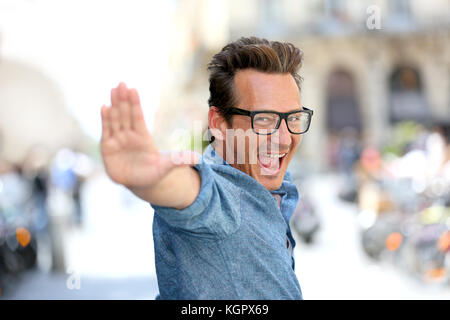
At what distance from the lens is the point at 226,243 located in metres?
1.22

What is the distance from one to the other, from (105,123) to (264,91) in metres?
0.50

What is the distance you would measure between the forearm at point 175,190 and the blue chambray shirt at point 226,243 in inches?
0.6

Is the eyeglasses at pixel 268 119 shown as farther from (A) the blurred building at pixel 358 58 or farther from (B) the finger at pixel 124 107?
(A) the blurred building at pixel 358 58

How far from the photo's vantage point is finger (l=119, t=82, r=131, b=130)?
3.27 feet

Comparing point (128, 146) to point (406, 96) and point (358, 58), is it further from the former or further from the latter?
point (406, 96)

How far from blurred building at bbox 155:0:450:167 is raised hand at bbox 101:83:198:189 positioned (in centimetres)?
2239

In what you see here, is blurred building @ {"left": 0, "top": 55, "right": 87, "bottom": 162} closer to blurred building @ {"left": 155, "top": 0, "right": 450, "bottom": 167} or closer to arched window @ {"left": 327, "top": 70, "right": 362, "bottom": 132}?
blurred building @ {"left": 155, "top": 0, "right": 450, "bottom": 167}

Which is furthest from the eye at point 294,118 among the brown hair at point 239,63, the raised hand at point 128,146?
the raised hand at point 128,146

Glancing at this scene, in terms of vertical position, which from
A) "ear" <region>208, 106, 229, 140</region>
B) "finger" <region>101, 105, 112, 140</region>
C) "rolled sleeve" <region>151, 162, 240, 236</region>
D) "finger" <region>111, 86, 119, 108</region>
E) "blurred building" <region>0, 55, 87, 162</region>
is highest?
"finger" <region>111, 86, 119, 108</region>

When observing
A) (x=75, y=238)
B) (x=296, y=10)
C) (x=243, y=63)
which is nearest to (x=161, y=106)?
(x=296, y=10)

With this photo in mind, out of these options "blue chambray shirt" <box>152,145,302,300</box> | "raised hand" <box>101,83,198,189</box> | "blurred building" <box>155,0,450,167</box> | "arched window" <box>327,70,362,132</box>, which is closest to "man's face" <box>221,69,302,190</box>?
"blue chambray shirt" <box>152,145,302,300</box>

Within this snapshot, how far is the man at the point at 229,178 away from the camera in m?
1.04

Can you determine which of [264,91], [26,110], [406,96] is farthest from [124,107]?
[26,110]

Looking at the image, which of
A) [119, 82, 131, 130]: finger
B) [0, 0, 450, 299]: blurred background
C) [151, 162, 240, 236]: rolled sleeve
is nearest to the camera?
[119, 82, 131, 130]: finger
